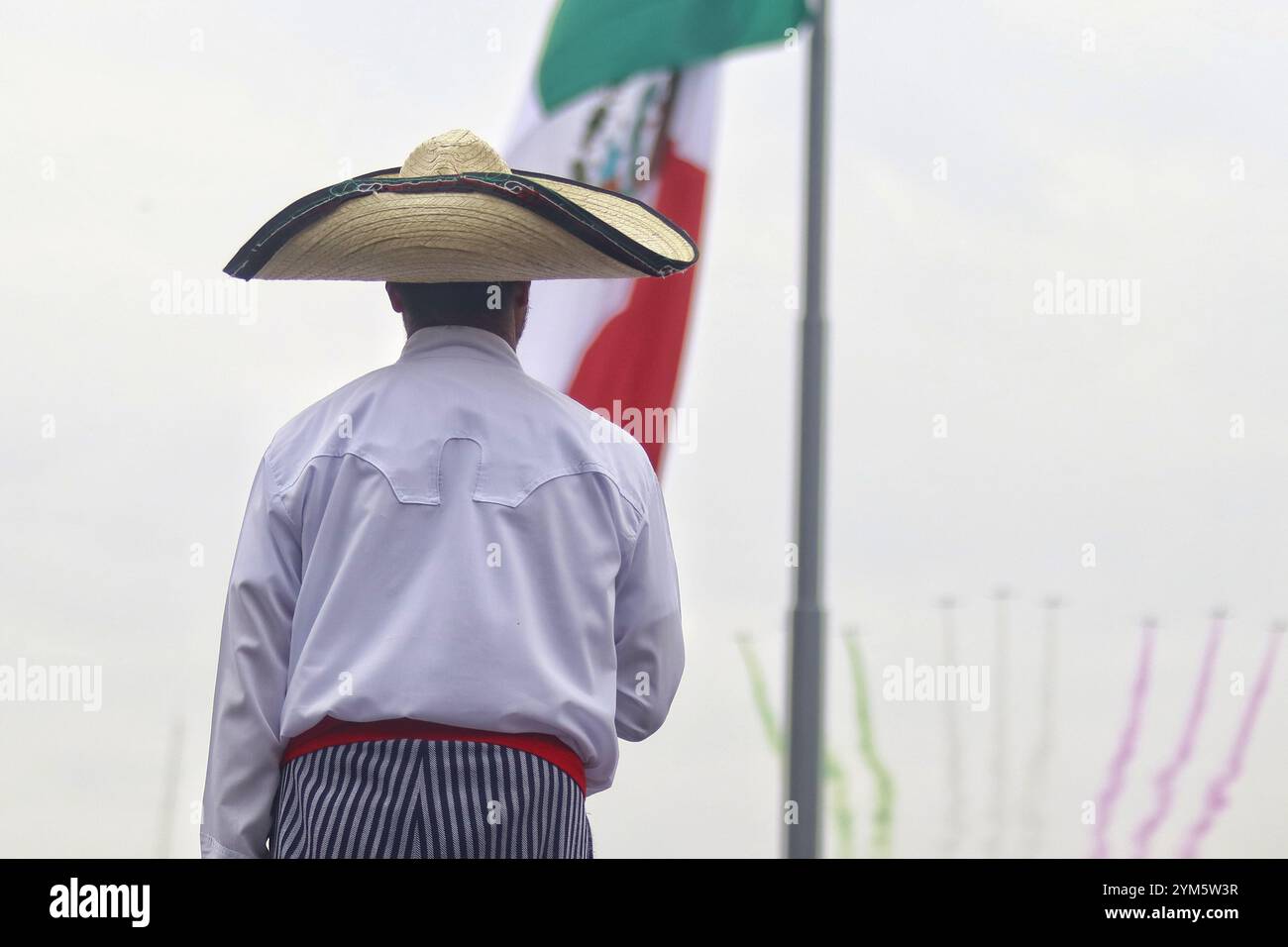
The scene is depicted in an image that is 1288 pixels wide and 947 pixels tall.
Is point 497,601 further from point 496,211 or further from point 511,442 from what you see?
point 496,211

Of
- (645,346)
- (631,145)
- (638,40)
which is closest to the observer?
(645,346)

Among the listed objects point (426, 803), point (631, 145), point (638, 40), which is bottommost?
point (426, 803)

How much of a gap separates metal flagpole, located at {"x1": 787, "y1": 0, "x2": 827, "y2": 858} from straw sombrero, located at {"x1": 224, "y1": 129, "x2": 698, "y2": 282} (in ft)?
13.0

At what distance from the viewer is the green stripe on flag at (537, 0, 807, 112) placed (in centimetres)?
940

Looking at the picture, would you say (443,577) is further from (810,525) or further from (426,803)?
(810,525)

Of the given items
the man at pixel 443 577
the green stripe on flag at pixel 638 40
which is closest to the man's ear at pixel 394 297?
the man at pixel 443 577

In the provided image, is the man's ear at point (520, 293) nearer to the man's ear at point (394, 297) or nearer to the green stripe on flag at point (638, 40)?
the man's ear at point (394, 297)

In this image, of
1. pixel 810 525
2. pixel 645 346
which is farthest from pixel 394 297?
pixel 645 346

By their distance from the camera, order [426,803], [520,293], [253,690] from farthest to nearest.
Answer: [520,293]
[253,690]
[426,803]

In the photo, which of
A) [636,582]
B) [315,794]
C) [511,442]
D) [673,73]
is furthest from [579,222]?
[673,73]

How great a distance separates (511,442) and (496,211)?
15.6 inches

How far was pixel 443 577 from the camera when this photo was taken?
7.67ft

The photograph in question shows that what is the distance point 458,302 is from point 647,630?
612 mm

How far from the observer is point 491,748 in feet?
7.59
